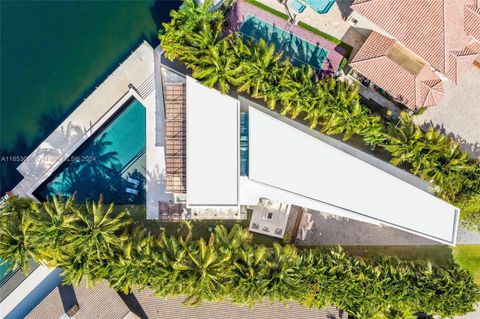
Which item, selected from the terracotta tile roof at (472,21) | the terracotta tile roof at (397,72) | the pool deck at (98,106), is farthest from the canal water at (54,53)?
the terracotta tile roof at (472,21)

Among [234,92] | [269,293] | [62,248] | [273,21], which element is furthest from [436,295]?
[62,248]

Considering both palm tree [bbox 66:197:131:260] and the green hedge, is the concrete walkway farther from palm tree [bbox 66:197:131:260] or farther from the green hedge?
palm tree [bbox 66:197:131:260]

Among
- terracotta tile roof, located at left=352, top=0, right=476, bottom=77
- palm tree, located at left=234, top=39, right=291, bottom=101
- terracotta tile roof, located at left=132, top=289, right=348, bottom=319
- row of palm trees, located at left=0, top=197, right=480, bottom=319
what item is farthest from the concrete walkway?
terracotta tile roof, located at left=132, top=289, right=348, bottom=319

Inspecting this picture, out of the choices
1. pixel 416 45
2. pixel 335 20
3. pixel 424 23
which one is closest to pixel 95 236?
pixel 335 20

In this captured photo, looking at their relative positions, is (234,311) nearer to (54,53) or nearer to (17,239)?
(17,239)

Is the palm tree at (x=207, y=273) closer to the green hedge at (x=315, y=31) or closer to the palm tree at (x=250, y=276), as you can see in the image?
the palm tree at (x=250, y=276)

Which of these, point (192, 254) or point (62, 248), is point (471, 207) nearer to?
point (192, 254)

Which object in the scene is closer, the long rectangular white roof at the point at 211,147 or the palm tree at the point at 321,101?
the palm tree at the point at 321,101
